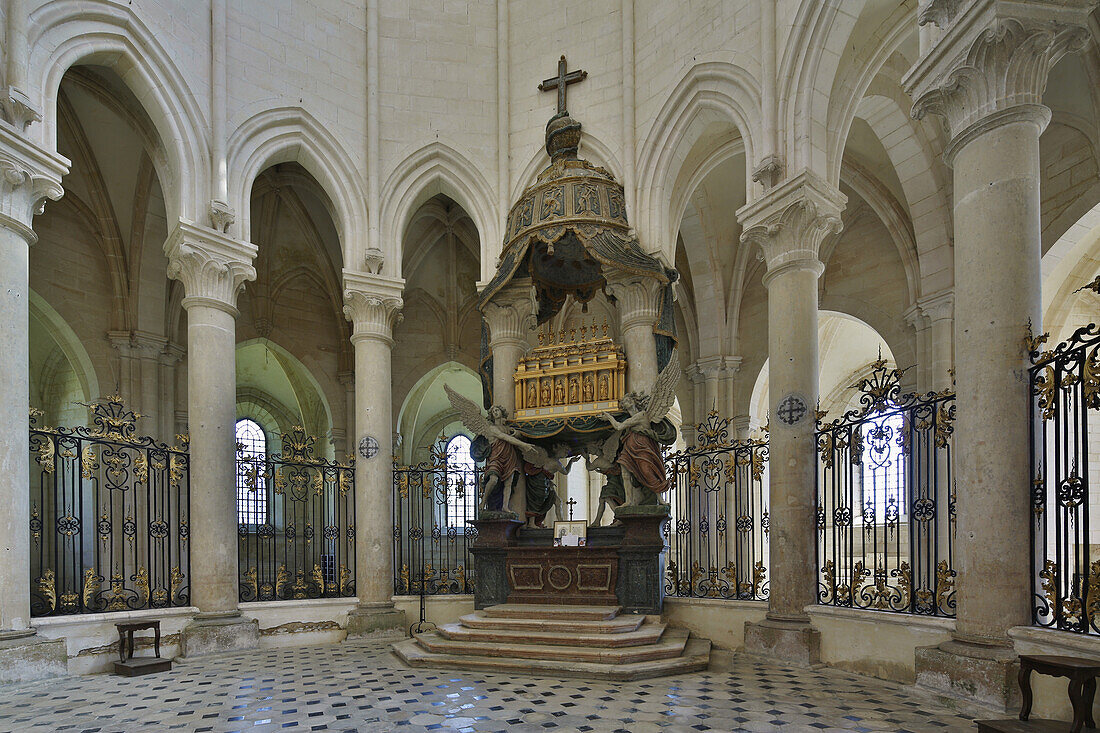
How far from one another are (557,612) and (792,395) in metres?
3.84

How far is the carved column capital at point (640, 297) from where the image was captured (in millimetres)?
10898

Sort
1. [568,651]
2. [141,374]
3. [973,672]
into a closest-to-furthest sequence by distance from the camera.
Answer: [973,672] → [568,651] → [141,374]

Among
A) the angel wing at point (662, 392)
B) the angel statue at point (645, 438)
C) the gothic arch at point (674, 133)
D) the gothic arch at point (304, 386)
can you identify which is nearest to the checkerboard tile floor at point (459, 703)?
the angel statue at point (645, 438)

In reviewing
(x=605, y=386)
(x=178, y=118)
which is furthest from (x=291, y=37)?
(x=605, y=386)

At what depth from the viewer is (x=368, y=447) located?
11.9m

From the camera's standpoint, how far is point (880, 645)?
23.9 feet

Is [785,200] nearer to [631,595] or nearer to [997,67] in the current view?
[997,67]

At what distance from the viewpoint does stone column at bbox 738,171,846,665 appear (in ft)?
27.6

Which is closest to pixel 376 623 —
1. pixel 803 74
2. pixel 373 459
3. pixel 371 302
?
pixel 373 459

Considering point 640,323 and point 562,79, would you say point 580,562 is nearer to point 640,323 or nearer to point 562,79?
point 640,323

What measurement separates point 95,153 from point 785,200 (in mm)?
12014

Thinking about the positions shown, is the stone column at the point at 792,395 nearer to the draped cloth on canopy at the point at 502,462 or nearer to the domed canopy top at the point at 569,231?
the domed canopy top at the point at 569,231

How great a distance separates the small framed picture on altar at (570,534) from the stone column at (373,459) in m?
3.08

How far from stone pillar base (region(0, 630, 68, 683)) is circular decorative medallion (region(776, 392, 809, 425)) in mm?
8301
